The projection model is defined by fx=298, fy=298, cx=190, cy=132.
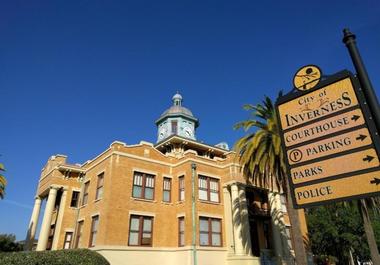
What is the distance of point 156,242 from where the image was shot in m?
25.5

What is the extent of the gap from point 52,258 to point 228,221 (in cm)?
1624

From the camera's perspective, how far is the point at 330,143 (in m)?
A: 3.98

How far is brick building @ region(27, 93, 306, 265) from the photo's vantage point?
80.4 ft

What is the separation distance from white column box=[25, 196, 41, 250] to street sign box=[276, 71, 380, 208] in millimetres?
33924

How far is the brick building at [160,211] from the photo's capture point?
80.4 ft

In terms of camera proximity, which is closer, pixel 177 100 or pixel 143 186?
pixel 143 186

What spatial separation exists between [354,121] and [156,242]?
24.2 meters

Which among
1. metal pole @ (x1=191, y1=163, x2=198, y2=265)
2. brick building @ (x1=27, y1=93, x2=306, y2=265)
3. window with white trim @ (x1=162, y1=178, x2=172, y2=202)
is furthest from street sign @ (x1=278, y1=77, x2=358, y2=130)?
window with white trim @ (x1=162, y1=178, x2=172, y2=202)

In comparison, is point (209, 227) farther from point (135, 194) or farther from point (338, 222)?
point (338, 222)

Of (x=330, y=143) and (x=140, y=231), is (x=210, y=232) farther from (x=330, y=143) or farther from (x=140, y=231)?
(x=330, y=143)

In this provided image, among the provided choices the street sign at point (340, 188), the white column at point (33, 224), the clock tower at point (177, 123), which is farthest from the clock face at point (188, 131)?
the street sign at point (340, 188)

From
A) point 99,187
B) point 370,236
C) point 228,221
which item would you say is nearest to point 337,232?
point 370,236

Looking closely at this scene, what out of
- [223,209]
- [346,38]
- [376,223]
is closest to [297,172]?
[346,38]

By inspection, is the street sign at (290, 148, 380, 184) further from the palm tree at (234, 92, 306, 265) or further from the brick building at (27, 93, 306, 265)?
the brick building at (27, 93, 306, 265)
